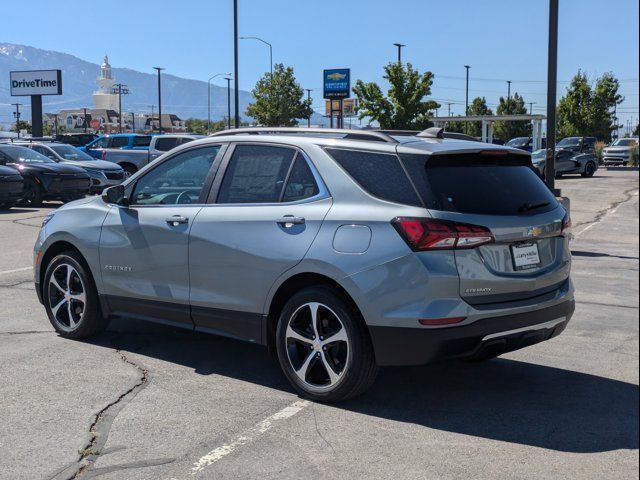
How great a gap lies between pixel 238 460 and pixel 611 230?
13.3m

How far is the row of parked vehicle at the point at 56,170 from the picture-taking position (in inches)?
761

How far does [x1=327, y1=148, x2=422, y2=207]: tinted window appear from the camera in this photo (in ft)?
15.1

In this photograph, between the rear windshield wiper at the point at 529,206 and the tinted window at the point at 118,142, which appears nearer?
the rear windshield wiper at the point at 529,206

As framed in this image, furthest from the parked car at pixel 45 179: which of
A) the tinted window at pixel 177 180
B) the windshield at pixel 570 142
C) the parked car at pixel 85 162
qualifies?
the windshield at pixel 570 142

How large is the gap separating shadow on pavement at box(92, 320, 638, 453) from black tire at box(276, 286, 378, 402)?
0.59ft

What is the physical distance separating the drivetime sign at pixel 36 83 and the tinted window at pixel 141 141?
104ft

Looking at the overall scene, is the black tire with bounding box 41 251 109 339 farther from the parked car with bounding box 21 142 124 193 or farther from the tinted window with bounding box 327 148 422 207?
the parked car with bounding box 21 142 124 193

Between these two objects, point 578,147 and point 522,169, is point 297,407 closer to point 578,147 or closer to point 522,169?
point 522,169

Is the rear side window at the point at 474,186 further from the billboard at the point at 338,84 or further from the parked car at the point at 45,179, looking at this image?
the billboard at the point at 338,84

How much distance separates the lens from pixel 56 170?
806 inches

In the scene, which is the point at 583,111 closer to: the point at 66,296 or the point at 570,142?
the point at 570,142

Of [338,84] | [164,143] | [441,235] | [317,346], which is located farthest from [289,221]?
[338,84]

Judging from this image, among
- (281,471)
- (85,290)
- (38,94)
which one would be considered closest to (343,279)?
(281,471)

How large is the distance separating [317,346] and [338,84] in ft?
156
